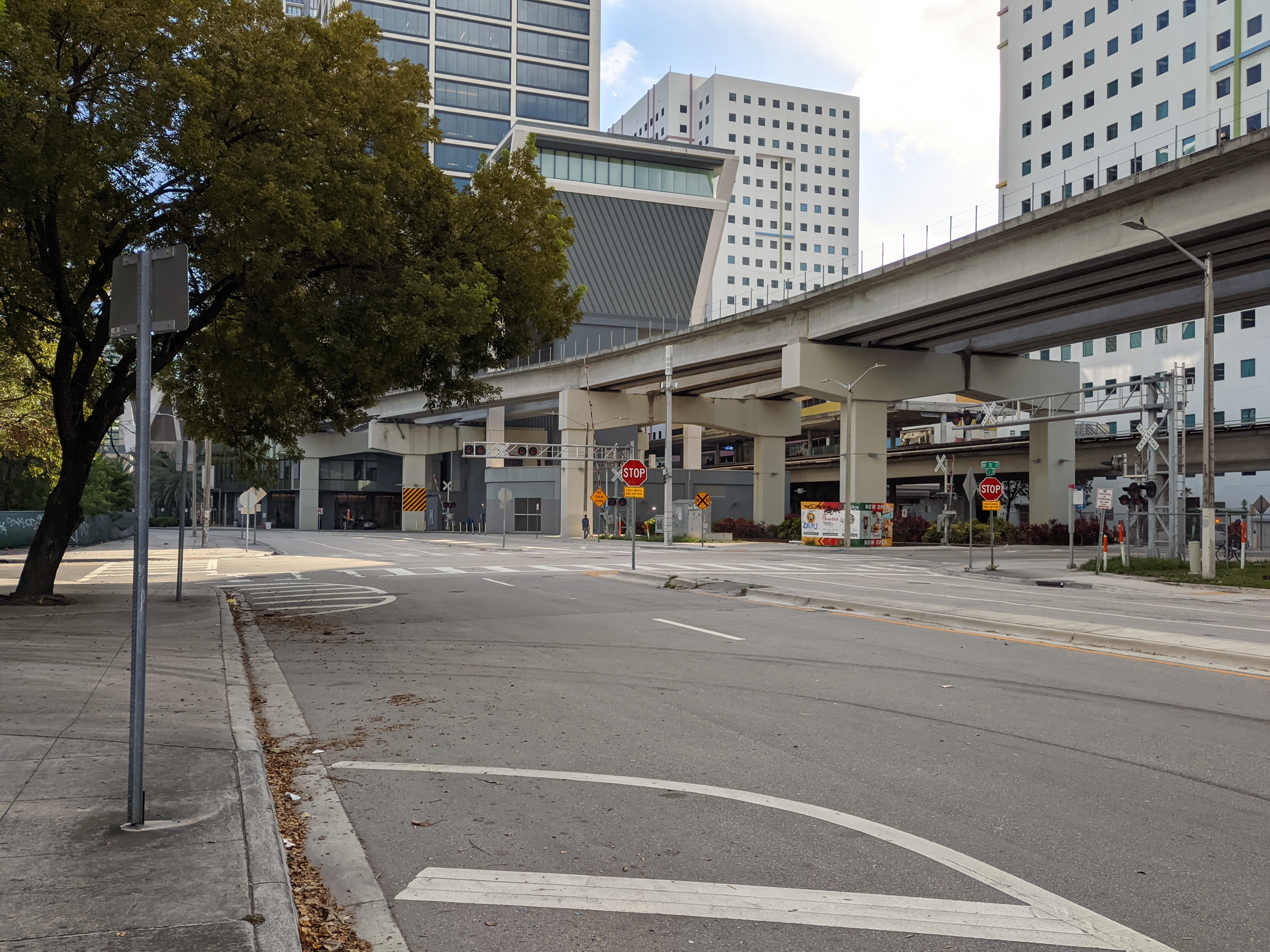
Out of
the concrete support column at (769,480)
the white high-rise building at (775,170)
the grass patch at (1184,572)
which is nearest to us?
the grass patch at (1184,572)

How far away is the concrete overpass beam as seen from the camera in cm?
7012

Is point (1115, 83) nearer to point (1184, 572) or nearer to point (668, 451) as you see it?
point (668, 451)

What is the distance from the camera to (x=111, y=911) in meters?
3.97

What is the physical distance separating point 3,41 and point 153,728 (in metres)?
7.15

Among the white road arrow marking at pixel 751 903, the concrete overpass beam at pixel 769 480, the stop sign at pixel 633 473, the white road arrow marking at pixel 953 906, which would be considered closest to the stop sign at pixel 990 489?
the stop sign at pixel 633 473

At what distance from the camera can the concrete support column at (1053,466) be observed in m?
57.3

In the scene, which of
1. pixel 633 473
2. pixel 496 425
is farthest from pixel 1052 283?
pixel 496 425

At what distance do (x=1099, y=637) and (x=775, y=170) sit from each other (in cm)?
16296

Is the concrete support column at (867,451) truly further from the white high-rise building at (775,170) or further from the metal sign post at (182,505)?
the white high-rise building at (775,170)

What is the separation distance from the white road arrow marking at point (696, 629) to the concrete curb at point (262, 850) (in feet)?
22.3

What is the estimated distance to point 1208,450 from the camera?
90.3 ft

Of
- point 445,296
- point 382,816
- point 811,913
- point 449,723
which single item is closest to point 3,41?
point 445,296

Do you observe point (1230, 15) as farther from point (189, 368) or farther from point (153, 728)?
point (153, 728)

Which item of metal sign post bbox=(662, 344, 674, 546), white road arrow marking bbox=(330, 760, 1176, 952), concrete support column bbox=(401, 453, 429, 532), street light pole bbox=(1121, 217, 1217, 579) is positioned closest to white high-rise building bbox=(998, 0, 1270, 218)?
metal sign post bbox=(662, 344, 674, 546)
